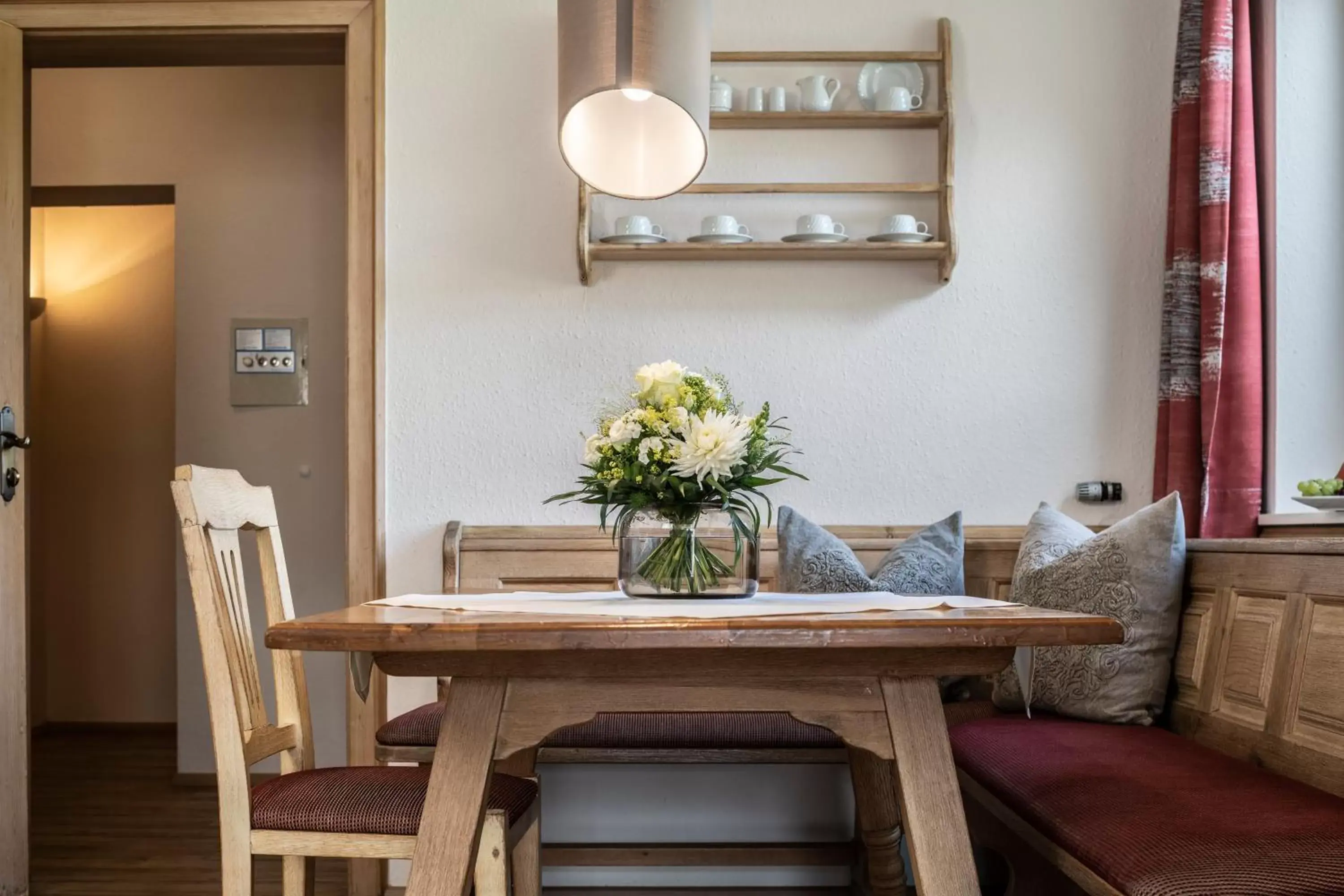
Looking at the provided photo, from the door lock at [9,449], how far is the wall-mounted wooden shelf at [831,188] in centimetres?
138

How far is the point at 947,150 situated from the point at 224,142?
94.2 inches

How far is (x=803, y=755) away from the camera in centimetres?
238

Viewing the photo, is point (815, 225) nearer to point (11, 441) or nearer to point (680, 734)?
point (680, 734)

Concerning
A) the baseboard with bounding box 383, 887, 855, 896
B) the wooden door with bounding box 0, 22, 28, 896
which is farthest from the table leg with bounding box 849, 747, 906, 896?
the wooden door with bounding box 0, 22, 28, 896

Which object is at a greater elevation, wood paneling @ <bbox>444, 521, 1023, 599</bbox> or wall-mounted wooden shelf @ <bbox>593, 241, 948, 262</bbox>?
wall-mounted wooden shelf @ <bbox>593, 241, 948, 262</bbox>

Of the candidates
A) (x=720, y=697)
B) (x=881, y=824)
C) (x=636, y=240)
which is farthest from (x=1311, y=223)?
(x=720, y=697)

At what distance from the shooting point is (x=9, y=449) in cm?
278

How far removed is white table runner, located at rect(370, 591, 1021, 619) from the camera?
5.00 ft

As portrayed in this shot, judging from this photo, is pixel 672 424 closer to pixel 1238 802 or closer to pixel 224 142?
pixel 1238 802

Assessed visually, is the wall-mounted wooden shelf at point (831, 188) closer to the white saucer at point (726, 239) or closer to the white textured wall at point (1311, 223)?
the white saucer at point (726, 239)

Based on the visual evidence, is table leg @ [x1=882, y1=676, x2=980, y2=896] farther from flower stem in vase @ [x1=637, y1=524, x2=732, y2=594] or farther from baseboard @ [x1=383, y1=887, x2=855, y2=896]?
baseboard @ [x1=383, y1=887, x2=855, y2=896]

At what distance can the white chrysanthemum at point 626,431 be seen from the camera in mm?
1768

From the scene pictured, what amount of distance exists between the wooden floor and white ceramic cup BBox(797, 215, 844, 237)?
76.0 inches

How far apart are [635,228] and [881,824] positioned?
141cm
